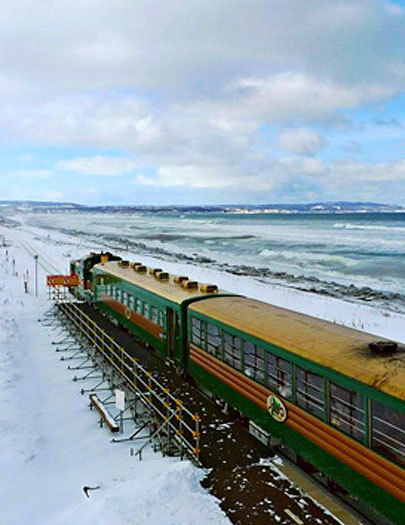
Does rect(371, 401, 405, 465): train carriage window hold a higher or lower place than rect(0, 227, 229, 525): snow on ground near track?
higher

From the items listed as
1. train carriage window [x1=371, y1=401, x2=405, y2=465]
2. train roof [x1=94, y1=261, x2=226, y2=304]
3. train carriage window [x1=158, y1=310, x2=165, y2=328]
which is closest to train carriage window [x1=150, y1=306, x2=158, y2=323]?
train carriage window [x1=158, y1=310, x2=165, y2=328]

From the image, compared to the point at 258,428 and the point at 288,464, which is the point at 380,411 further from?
the point at 258,428

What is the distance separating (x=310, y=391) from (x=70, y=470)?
5.78 meters

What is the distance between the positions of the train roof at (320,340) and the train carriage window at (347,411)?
0.36 m

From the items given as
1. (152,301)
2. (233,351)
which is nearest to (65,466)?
(233,351)

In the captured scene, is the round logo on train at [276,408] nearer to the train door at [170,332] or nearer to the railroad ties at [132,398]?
the railroad ties at [132,398]

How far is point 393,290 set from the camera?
148ft

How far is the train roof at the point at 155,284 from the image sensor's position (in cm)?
1712

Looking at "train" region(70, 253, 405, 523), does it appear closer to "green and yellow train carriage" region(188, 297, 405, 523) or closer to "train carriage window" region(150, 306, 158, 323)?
"green and yellow train carriage" region(188, 297, 405, 523)

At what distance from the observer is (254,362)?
12258 millimetres

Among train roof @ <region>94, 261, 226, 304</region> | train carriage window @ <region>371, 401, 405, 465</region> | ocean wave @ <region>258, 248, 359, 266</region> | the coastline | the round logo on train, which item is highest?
train roof @ <region>94, 261, 226, 304</region>

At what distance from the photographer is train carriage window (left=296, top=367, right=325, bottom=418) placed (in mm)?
9906

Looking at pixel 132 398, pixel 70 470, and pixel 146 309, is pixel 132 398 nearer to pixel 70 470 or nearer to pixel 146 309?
pixel 146 309

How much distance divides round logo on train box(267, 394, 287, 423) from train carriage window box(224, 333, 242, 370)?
1.55 metres
